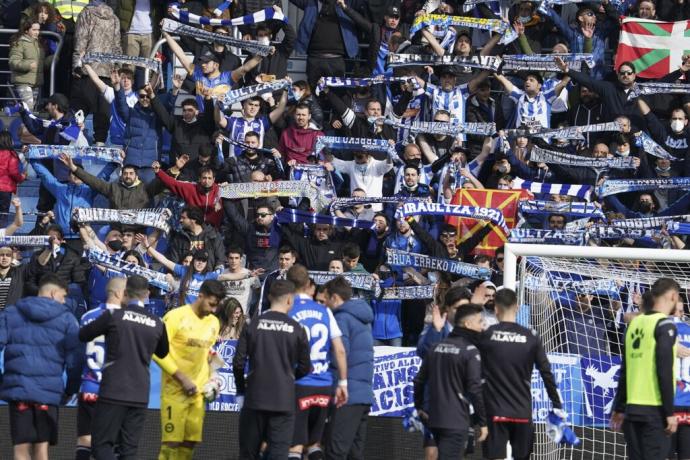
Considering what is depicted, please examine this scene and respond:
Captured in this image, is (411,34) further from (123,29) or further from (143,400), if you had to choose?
(143,400)

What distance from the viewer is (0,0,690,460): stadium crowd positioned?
41.2 ft

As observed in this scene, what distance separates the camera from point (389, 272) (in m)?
16.5

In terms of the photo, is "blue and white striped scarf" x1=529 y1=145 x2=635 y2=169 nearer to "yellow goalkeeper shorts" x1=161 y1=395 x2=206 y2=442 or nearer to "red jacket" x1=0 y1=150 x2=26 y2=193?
"red jacket" x1=0 y1=150 x2=26 y2=193

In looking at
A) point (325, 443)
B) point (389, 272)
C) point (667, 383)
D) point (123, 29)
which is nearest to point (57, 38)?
point (123, 29)

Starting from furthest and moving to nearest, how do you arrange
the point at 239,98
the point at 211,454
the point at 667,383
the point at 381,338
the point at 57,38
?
1. the point at 57,38
2. the point at 239,98
3. the point at 381,338
4. the point at 211,454
5. the point at 667,383

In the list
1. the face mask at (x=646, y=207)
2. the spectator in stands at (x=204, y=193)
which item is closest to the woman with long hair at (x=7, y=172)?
the spectator in stands at (x=204, y=193)

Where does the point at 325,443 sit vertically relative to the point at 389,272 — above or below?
below

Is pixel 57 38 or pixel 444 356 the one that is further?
pixel 57 38

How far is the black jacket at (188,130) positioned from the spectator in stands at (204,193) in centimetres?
97

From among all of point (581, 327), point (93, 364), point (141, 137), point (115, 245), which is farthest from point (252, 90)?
point (93, 364)

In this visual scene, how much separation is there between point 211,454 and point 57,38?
864cm

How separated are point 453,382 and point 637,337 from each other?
1.58 metres

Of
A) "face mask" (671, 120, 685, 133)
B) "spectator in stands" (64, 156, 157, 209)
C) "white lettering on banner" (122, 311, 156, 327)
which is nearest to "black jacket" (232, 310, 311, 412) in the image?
"white lettering on banner" (122, 311, 156, 327)

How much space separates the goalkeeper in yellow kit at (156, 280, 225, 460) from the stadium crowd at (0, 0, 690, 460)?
22 millimetres
